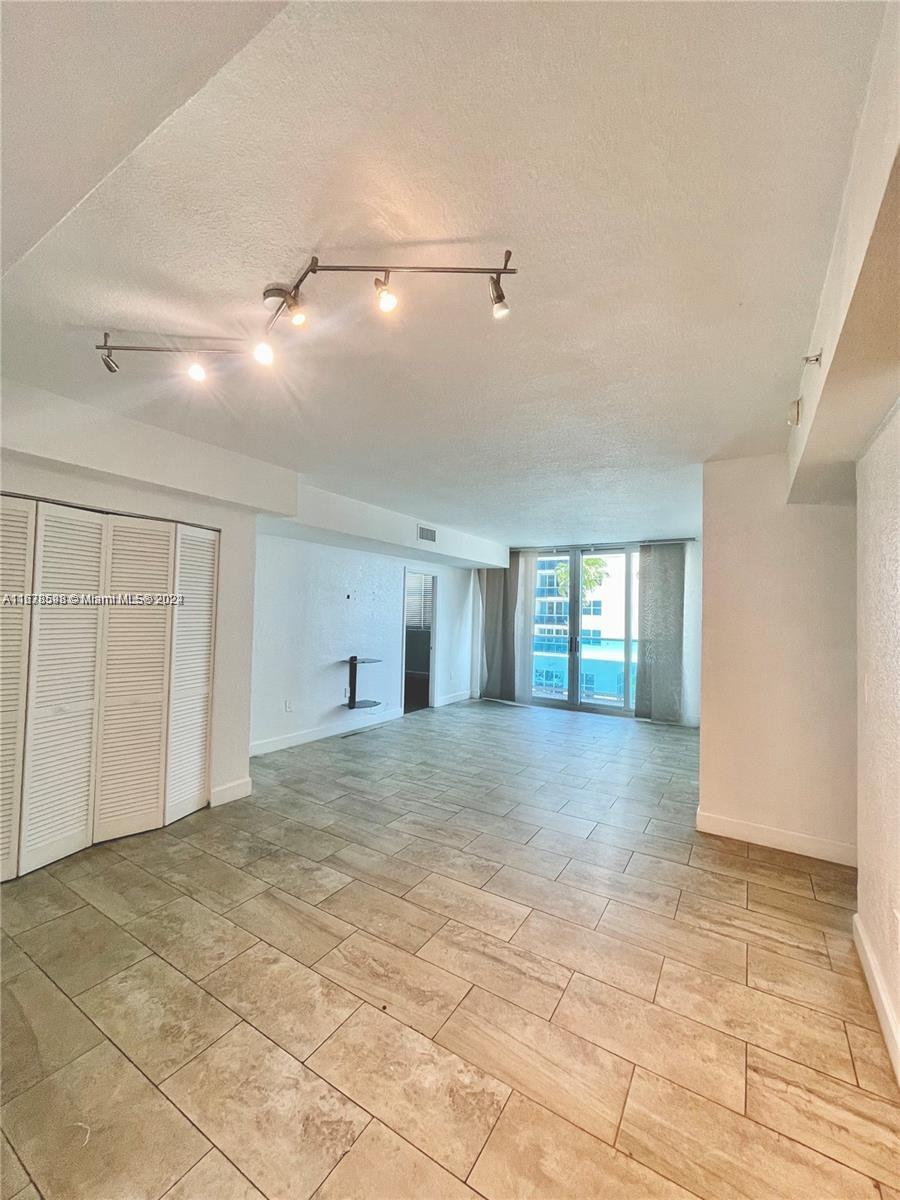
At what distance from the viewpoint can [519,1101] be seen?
4.59 feet

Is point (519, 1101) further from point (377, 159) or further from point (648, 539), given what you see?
point (648, 539)

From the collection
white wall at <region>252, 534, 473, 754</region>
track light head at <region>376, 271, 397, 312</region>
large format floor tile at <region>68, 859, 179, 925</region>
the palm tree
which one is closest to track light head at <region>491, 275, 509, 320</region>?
track light head at <region>376, 271, 397, 312</region>

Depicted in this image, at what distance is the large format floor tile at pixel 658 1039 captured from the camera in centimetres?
147

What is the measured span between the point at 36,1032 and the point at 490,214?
9.82 feet

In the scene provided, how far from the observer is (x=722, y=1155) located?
4.15ft

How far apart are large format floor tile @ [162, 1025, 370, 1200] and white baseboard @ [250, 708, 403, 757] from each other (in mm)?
3368

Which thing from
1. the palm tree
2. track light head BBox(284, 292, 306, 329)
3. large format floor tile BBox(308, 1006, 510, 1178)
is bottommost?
large format floor tile BBox(308, 1006, 510, 1178)

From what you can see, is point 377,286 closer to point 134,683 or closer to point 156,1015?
point 156,1015

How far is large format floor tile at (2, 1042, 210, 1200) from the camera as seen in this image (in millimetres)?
1202

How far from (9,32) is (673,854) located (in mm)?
3807

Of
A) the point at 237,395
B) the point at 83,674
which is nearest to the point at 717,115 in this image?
the point at 237,395

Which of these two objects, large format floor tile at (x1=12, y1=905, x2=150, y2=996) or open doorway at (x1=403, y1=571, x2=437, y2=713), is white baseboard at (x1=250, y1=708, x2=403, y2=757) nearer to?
open doorway at (x1=403, y1=571, x2=437, y2=713)

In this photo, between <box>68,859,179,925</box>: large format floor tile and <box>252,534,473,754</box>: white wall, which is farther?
<box>252,534,473,754</box>: white wall

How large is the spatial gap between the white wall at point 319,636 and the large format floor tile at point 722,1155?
13.7 ft
